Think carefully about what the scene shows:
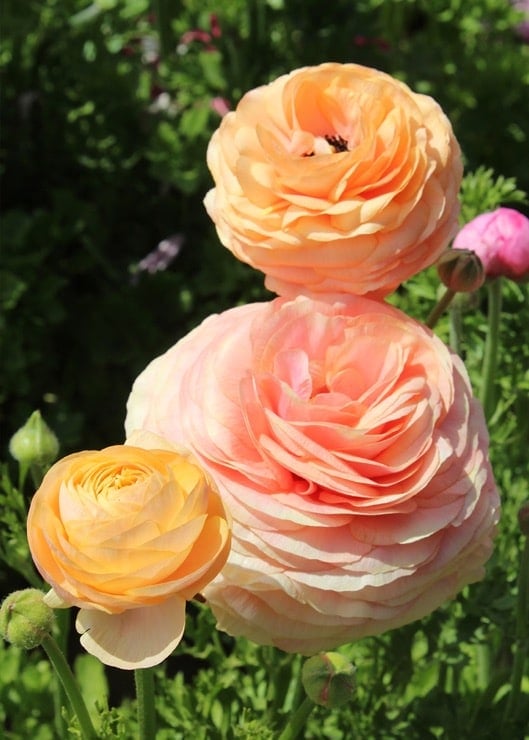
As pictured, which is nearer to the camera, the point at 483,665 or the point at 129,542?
the point at 129,542

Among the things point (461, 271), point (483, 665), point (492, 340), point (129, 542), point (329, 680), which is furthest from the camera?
point (483, 665)

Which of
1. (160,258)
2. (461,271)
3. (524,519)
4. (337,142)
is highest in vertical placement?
(337,142)

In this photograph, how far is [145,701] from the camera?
2.26 feet

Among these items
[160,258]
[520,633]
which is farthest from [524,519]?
[160,258]

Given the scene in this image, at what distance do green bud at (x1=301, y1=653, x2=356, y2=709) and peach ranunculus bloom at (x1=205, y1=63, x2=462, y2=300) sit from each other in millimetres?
232

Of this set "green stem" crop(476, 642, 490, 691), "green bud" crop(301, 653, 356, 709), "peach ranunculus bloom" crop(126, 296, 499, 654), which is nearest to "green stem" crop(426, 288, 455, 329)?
"peach ranunculus bloom" crop(126, 296, 499, 654)

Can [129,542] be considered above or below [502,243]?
above

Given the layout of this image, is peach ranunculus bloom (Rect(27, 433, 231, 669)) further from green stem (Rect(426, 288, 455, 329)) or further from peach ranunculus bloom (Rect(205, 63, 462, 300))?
green stem (Rect(426, 288, 455, 329))

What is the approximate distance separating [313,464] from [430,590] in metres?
0.11

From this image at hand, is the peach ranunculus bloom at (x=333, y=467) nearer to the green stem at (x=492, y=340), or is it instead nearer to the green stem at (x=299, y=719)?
the green stem at (x=299, y=719)

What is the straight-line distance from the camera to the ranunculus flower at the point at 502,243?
897 millimetres

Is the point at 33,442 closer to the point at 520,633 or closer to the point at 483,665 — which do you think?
the point at 520,633

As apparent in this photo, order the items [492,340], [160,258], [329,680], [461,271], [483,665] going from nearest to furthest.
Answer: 1. [329,680]
2. [461,271]
3. [492,340]
4. [483,665]
5. [160,258]

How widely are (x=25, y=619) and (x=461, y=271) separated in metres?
0.40
